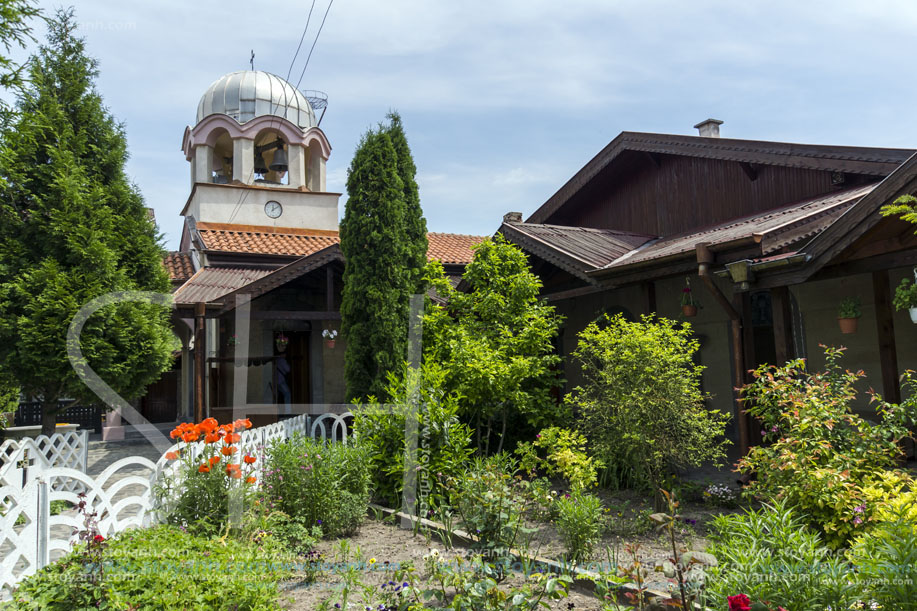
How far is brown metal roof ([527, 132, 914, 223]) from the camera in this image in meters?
8.65

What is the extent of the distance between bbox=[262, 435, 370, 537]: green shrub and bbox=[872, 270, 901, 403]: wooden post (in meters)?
6.18

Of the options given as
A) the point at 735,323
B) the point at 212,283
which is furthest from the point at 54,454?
the point at 735,323

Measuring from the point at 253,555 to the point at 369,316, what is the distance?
16.7 ft

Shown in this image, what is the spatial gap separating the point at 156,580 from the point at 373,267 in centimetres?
622

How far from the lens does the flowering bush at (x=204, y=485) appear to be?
5152 mm

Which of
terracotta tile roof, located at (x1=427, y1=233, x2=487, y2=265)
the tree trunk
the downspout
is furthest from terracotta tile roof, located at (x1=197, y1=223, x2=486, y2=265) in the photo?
the downspout

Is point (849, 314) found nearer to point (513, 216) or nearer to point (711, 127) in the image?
point (711, 127)

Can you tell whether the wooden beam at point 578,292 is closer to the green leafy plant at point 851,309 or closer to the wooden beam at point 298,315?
the green leafy plant at point 851,309

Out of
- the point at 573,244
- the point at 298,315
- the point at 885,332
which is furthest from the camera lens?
the point at 298,315

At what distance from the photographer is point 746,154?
1021cm

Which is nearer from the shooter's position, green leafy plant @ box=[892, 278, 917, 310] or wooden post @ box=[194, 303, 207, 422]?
green leafy plant @ box=[892, 278, 917, 310]

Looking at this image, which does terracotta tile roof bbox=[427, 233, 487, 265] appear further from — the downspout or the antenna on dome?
the downspout

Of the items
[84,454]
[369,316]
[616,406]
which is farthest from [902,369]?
[84,454]

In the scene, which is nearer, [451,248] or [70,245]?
[70,245]
